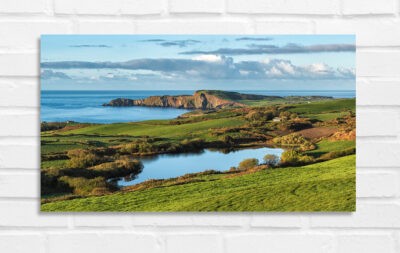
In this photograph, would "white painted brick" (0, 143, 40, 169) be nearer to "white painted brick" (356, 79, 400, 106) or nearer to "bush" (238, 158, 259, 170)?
"bush" (238, 158, 259, 170)

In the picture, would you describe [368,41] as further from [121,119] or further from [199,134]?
[121,119]
